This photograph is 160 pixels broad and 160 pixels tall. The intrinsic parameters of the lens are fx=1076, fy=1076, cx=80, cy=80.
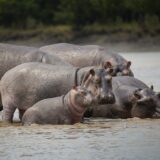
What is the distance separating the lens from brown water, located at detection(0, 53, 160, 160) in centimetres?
895

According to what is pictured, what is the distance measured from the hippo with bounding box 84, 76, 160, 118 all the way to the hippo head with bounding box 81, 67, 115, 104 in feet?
3.02

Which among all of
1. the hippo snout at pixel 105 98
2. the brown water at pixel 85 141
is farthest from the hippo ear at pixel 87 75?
the brown water at pixel 85 141

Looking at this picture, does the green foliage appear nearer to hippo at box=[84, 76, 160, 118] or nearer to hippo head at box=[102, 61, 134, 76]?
hippo head at box=[102, 61, 134, 76]

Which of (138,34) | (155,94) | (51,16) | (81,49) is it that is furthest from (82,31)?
(155,94)

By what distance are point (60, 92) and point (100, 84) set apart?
2.74 feet

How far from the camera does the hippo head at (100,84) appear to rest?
11.0 metres

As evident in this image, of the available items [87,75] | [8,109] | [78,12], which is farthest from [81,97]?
[78,12]

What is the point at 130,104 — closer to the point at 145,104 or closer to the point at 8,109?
the point at 145,104

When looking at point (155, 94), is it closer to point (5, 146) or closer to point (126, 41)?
point (5, 146)

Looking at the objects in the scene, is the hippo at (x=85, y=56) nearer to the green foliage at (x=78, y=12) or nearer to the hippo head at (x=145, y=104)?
the hippo head at (x=145, y=104)

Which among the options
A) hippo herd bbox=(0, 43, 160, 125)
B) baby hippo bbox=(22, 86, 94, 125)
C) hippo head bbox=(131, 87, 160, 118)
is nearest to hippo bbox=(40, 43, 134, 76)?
hippo herd bbox=(0, 43, 160, 125)

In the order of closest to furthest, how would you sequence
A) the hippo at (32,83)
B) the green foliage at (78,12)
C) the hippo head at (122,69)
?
the hippo at (32,83), the hippo head at (122,69), the green foliage at (78,12)

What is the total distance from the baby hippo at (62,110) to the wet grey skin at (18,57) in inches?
63.8

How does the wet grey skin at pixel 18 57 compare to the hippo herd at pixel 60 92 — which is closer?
the hippo herd at pixel 60 92
